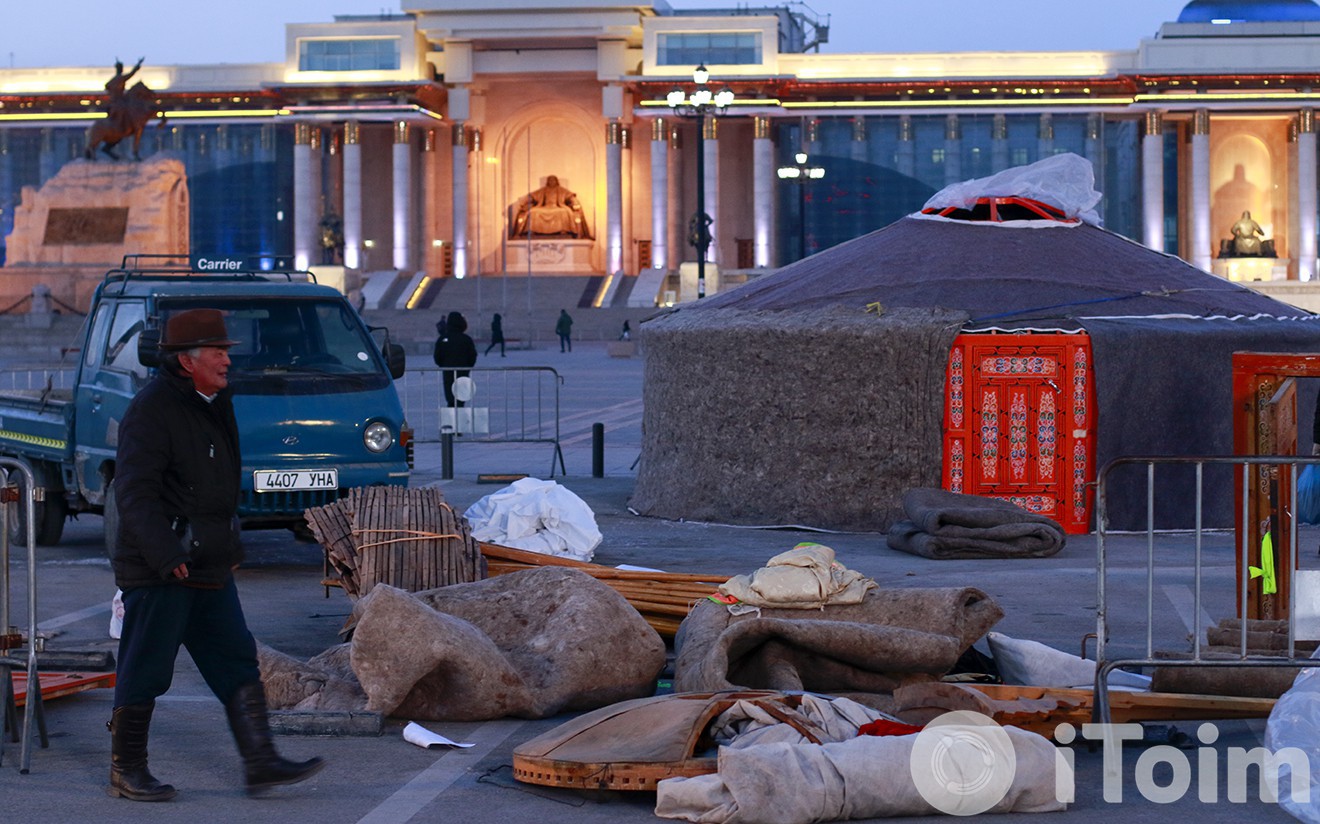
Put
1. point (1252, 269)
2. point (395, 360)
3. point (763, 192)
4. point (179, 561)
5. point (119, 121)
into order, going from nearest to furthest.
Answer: point (179, 561), point (395, 360), point (119, 121), point (1252, 269), point (763, 192)

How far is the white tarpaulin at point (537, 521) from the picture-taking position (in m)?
10.6

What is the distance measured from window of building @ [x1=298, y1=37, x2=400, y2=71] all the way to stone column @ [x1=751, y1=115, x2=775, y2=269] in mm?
12735

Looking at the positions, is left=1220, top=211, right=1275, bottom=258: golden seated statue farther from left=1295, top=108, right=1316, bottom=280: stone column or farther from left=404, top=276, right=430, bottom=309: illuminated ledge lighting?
left=404, top=276, right=430, bottom=309: illuminated ledge lighting

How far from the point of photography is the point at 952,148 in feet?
205

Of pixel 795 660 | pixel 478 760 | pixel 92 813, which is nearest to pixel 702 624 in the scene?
pixel 795 660

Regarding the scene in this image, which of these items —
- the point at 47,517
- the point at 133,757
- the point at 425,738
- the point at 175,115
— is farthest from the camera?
the point at 175,115

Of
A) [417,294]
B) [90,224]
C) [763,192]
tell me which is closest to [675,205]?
[763,192]

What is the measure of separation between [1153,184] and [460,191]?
24.2m

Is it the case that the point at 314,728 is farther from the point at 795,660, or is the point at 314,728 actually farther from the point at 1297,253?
the point at 1297,253

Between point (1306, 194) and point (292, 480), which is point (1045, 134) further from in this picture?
point (292, 480)

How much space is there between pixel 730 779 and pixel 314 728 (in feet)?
6.49

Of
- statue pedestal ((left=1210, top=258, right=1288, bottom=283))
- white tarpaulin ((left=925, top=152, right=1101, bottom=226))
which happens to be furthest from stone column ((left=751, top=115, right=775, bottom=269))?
white tarpaulin ((left=925, top=152, right=1101, bottom=226))

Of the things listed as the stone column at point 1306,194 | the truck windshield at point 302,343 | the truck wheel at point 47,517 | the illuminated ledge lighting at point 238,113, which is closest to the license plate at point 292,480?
the truck windshield at point 302,343

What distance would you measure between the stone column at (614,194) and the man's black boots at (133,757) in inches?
2358
